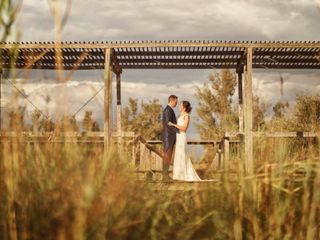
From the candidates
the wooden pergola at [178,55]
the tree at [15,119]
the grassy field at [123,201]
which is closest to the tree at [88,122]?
the grassy field at [123,201]

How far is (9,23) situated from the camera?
6.33ft

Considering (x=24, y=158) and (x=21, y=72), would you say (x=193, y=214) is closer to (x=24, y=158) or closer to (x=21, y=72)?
(x=24, y=158)

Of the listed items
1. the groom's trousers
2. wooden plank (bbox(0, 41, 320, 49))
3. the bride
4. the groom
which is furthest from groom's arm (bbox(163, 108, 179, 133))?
wooden plank (bbox(0, 41, 320, 49))

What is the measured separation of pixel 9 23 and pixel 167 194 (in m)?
1.35

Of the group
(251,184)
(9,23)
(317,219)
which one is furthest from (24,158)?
(317,219)

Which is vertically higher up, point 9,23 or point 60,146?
point 9,23

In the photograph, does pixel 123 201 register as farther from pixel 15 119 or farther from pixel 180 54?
pixel 180 54

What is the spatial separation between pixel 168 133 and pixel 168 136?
6 centimetres

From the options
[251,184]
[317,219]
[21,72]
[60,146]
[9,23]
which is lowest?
[317,219]

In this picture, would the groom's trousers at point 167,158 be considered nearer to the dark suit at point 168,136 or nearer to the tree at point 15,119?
the dark suit at point 168,136

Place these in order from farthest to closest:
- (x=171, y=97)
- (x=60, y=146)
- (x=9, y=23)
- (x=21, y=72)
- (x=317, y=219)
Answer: (x=171, y=97) → (x=317, y=219) → (x=60, y=146) → (x=21, y=72) → (x=9, y=23)

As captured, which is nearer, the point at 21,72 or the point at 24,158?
the point at 21,72

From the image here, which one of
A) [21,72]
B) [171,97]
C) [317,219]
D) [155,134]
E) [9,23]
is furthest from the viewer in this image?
[155,134]

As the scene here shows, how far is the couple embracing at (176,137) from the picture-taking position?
383 inches
